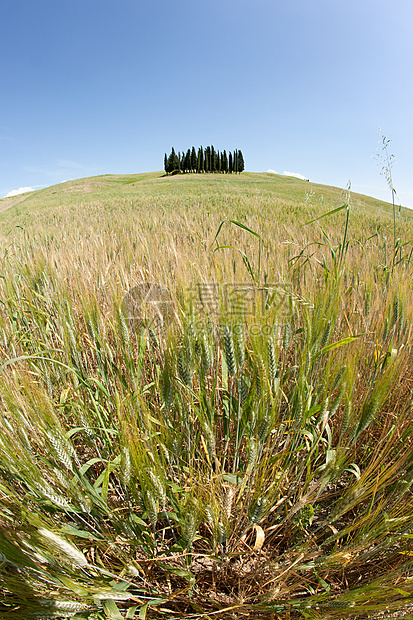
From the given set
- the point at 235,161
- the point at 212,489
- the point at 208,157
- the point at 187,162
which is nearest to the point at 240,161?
the point at 235,161

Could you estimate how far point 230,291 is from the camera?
0.89 metres

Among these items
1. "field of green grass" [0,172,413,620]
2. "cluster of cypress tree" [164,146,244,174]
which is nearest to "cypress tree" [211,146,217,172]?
"cluster of cypress tree" [164,146,244,174]

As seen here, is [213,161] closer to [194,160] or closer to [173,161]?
[194,160]

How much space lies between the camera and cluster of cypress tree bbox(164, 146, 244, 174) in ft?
146

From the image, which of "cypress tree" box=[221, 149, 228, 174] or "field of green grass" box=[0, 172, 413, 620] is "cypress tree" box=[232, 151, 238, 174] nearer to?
"cypress tree" box=[221, 149, 228, 174]

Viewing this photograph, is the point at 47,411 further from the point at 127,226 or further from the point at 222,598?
the point at 127,226

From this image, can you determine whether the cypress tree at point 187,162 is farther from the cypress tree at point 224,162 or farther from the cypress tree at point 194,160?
the cypress tree at point 224,162

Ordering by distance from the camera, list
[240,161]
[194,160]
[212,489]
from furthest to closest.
A: 1. [240,161]
2. [194,160]
3. [212,489]

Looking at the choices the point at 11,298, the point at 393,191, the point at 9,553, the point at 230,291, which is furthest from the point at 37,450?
the point at 393,191

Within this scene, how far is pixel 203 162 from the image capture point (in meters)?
44.9

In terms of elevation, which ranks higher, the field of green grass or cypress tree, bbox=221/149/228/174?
cypress tree, bbox=221/149/228/174

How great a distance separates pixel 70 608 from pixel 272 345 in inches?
28.7

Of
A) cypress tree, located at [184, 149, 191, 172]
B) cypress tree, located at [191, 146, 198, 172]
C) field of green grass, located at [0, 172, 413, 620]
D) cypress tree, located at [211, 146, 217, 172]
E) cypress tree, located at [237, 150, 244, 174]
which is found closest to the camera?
field of green grass, located at [0, 172, 413, 620]

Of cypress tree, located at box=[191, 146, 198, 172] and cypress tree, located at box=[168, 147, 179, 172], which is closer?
cypress tree, located at box=[191, 146, 198, 172]
